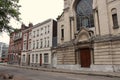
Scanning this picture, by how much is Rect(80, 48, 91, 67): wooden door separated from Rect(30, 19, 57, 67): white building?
876 cm

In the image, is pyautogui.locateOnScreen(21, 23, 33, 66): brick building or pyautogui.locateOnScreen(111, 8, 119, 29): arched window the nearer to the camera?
pyautogui.locateOnScreen(111, 8, 119, 29): arched window

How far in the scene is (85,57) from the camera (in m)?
22.3

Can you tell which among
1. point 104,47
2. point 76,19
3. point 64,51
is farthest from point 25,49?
point 104,47

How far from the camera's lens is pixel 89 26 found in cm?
2289

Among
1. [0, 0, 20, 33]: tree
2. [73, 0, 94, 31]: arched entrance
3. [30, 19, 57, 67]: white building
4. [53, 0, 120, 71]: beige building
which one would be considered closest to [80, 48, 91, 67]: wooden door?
[53, 0, 120, 71]: beige building

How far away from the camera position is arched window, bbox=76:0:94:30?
23.2 metres

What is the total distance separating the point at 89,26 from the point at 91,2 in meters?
4.20

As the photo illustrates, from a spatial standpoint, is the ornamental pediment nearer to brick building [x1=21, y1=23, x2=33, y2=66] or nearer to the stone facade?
brick building [x1=21, y1=23, x2=33, y2=66]

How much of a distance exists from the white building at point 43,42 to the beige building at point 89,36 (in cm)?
250

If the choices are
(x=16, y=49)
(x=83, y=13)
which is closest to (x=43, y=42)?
(x=83, y=13)

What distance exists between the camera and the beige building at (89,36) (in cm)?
1838

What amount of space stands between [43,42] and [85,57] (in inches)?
542

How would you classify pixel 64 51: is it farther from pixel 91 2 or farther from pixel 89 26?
pixel 91 2

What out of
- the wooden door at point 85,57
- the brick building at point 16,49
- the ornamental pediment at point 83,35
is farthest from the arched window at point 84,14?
the brick building at point 16,49
